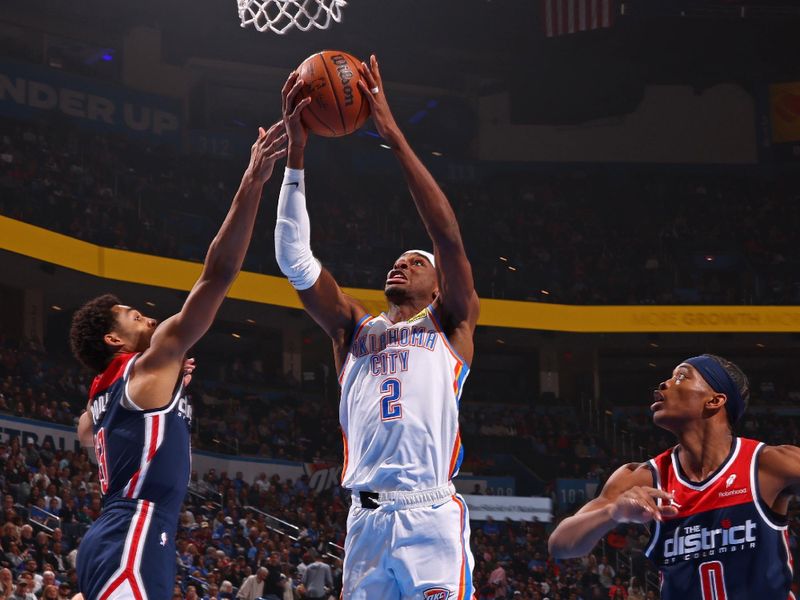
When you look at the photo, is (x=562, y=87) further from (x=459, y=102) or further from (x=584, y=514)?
(x=584, y=514)

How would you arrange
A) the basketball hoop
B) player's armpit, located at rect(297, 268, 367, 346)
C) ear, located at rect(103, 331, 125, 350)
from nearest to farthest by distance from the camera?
1. ear, located at rect(103, 331, 125, 350)
2. player's armpit, located at rect(297, 268, 367, 346)
3. the basketball hoop

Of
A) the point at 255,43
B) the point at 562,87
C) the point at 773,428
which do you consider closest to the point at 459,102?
the point at 562,87

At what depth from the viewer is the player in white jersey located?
448 cm

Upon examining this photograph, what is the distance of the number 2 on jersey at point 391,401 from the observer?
15.3ft

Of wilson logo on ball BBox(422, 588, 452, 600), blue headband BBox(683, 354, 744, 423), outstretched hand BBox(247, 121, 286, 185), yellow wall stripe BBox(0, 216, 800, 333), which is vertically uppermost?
yellow wall stripe BBox(0, 216, 800, 333)

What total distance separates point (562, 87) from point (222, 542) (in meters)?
19.7

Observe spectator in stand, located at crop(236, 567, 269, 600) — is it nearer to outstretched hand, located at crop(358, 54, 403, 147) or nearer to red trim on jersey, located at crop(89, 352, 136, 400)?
red trim on jersey, located at crop(89, 352, 136, 400)

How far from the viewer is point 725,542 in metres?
3.75

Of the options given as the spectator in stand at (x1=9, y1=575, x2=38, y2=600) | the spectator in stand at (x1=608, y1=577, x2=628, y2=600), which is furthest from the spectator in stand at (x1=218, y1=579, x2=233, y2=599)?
the spectator in stand at (x1=608, y1=577, x2=628, y2=600)

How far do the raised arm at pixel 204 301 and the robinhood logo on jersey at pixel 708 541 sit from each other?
1.95m

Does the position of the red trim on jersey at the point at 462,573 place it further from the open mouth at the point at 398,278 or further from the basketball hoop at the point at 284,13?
the basketball hoop at the point at 284,13

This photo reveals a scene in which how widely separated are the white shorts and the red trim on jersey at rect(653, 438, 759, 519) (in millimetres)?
1014

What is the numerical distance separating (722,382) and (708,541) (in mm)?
660

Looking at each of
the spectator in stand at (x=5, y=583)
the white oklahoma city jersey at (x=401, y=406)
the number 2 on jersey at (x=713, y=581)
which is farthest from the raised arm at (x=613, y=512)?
the spectator in stand at (x=5, y=583)
